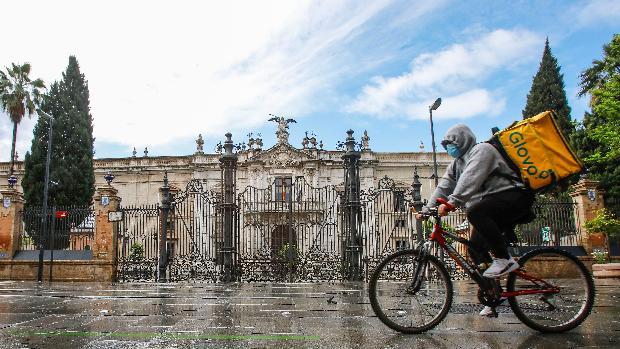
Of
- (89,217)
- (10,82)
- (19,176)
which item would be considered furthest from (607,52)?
(19,176)

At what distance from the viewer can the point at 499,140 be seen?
3.98 m

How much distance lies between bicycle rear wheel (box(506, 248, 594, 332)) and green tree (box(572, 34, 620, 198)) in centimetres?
1724

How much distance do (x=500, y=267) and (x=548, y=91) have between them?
36.8 meters

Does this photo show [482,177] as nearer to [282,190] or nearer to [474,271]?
[474,271]

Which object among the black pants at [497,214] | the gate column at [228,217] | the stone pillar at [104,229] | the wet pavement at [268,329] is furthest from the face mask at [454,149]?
the stone pillar at [104,229]

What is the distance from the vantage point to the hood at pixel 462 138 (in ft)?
14.0

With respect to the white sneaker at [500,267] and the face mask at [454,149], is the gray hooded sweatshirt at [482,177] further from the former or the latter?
the white sneaker at [500,267]

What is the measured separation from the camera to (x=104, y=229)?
1586 centimetres

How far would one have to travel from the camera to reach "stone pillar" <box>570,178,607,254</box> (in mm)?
15572

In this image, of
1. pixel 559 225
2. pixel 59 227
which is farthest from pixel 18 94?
pixel 559 225

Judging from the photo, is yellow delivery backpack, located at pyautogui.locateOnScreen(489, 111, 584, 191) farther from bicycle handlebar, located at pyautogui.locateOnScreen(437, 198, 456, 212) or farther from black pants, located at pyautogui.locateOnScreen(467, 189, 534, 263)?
bicycle handlebar, located at pyautogui.locateOnScreen(437, 198, 456, 212)

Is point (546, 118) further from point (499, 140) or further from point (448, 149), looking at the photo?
point (448, 149)

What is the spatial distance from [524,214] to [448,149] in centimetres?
87

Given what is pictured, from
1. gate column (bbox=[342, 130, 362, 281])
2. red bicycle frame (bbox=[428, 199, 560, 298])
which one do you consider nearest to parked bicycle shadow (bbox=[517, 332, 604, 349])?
red bicycle frame (bbox=[428, 199, 560, 298])
